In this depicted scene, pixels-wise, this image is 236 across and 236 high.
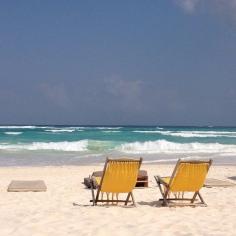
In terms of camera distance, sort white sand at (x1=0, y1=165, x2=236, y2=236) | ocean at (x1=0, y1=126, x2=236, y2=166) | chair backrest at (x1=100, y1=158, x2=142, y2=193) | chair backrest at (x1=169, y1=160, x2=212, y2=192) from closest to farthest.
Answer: white sand at (x1=0, y1=165, x2=236, y2=236) → chair backrest at (x1=100, y1=158, x2=142, y2=193) → chair backrest at (x1=169, y1=160, x2=212, y2=192) → ocean at (x1=0, y1=126, x2=236, y2=166)

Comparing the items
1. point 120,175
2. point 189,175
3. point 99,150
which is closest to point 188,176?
point 189,175

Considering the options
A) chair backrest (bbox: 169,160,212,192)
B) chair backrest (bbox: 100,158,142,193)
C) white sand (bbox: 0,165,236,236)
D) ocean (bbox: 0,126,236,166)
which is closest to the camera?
white sand (bbox: 0,165,236,236)

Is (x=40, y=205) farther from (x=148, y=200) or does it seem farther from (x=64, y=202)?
(x=148, y=200)

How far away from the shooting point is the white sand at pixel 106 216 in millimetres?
6105

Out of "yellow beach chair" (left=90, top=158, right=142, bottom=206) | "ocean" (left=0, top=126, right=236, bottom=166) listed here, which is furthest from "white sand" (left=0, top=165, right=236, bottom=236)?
"ocean" (left=0, top=126, right=236, bottom=166)

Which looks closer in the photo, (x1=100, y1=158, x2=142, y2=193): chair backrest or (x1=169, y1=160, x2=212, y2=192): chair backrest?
(x1=100, y1=158, x2=142, y2=193): chair backrest

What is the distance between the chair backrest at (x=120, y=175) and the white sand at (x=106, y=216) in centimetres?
32

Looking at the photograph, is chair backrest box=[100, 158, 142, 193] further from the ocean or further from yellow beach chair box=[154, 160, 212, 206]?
the ocean

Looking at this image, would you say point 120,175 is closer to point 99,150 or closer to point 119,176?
point 119,176

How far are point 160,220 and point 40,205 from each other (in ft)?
7.51

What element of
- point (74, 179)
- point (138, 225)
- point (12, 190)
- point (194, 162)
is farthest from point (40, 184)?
point (138, 225)

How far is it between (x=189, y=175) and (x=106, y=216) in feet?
5.58

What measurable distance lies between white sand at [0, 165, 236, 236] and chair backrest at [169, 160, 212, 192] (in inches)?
14.2

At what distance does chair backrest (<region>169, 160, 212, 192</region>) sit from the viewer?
8000mm
